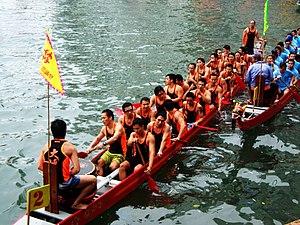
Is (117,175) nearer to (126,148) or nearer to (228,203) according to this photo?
(126,148)

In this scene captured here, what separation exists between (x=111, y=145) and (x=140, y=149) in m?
0.73

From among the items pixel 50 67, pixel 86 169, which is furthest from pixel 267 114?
pixel 50 67

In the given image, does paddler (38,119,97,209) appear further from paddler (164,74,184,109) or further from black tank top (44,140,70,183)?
paddler (164,74,184,109)

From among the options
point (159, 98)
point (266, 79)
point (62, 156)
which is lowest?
point (62, 156)

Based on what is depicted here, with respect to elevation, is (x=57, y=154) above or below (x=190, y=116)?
above

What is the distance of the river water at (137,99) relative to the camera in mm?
9750

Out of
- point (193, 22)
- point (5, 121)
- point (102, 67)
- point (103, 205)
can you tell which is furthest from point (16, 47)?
point (103, 205)

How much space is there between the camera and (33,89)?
18.1 m

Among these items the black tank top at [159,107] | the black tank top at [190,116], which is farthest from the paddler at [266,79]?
the black tank top at [159,107]

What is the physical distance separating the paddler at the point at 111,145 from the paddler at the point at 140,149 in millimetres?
196

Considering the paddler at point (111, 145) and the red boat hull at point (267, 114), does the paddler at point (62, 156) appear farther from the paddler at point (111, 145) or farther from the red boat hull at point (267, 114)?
the red boat hull at point (267, 114)

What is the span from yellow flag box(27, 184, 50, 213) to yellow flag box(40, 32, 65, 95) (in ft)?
5.72

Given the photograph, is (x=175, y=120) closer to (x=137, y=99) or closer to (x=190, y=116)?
(x=190, y=116)

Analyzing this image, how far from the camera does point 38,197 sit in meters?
7.05
